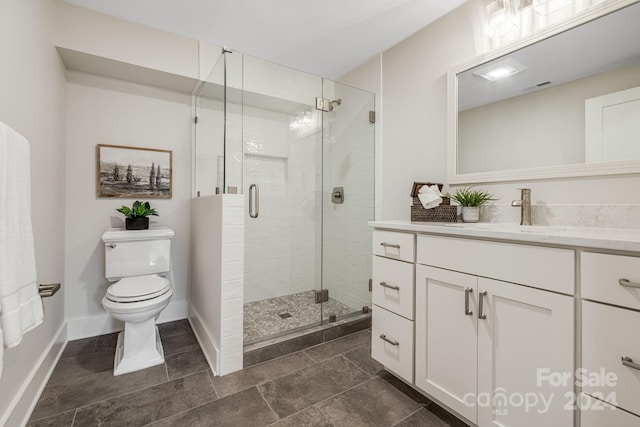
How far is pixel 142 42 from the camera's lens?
7.22 feet

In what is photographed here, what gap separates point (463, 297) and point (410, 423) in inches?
26.7

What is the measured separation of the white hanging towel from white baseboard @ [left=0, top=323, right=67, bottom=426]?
66cm

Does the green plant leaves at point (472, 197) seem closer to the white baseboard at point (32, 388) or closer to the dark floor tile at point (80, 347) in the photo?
the white baseboard at point (32, 388)

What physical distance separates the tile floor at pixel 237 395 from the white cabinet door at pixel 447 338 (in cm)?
19

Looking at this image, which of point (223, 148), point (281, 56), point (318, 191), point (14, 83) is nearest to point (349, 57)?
point (281, 56)

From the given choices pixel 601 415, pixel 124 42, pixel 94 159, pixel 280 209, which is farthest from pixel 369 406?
pixel 124 42

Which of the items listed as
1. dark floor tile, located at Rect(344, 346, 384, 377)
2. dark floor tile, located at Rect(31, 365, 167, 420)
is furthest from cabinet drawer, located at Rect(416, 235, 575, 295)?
dark floor tile, located at Rect(31, 365, 167, 420)

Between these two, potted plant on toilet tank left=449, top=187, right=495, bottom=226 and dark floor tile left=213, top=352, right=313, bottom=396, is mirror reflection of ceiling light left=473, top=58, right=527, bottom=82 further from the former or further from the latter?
dark floor tile left=213, top=352, right=313, bottom=396

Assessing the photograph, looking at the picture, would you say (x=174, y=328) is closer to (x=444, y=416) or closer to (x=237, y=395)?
(x=237, y=395)

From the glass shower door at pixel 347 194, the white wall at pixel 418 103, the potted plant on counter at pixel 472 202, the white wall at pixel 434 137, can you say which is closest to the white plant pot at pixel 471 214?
the potted plant on counter at pixel 472 202

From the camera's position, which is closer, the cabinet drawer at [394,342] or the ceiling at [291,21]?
the cabinet drawer at [394,342]

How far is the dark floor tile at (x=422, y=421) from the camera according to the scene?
1337 mm

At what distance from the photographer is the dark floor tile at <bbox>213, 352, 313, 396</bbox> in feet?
5.35

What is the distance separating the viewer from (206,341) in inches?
78.5
